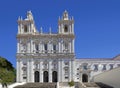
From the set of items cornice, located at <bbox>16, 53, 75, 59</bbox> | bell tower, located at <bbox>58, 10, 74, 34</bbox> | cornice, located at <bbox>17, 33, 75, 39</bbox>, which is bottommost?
cornice, located at <bbox>16, 53, 75, 59</bbox>

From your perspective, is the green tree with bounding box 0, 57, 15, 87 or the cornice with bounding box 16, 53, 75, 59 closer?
the green tree with bounding box 0, 57, 15, 87

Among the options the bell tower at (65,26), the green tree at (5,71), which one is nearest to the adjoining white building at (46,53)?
the bell tower at (65,26)

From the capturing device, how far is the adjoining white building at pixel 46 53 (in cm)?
6662

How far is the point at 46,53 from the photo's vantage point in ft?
222

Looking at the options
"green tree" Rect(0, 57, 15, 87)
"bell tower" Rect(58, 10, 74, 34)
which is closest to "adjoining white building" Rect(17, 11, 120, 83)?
"bell tower" Rect(58, 10, 74, 34)

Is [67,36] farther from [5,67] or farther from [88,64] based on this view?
[5,67]

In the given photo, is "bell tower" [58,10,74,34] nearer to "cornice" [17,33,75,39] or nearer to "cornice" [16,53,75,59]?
"cornice" [17,33,75,39]

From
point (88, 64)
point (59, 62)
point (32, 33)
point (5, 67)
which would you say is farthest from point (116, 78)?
point (88, 64)

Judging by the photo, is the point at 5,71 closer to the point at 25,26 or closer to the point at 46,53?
the point at 46,53

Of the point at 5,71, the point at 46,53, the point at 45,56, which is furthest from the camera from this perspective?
the point at 46,53

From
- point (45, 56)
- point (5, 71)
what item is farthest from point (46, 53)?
point (5, 71)

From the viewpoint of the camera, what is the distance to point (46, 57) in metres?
67.4

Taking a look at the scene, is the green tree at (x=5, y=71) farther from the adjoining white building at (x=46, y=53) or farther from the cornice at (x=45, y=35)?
the cornice at (x=45, y=35)

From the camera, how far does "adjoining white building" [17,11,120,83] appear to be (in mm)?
66625
